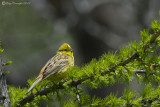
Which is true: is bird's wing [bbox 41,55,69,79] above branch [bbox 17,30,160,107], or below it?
above

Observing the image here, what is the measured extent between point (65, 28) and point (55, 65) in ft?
13.5

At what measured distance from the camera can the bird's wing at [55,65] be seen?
3.55m

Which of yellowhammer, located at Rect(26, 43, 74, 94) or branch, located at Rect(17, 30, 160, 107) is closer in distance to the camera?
branch, located at Rect(17, 30, 160, 107)

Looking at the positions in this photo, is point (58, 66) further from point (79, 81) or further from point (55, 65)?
point (79, 81)

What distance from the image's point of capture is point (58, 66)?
376 cm

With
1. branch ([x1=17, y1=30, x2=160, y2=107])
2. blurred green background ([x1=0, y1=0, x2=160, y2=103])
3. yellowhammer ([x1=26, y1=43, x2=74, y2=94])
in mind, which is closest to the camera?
branch ([x1=17, y1=30, x2=160, y2=107])

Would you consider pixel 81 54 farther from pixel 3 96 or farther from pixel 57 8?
pixel 3 96

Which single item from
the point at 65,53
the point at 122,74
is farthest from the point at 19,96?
the point at 65,53

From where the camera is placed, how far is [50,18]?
838cm

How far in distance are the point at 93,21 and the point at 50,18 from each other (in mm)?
1536

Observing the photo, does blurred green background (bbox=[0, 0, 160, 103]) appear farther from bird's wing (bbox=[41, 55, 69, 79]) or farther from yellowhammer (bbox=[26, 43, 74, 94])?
bird's wing (bbox=[41, 55, 69, 79])

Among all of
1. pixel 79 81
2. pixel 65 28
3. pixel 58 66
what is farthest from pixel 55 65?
pixel 65 28

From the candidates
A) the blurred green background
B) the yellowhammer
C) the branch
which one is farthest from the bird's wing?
the blurred green background

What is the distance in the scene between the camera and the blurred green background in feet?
23.7
